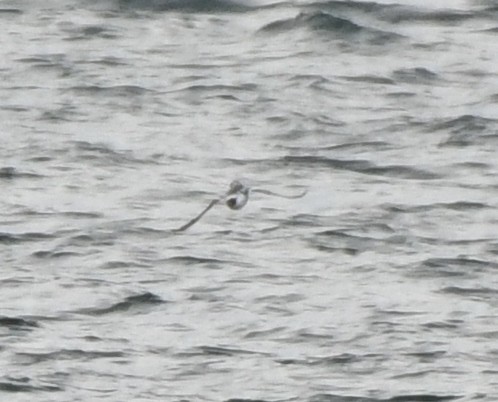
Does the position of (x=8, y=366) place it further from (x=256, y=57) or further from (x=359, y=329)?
(x=256, y=57)

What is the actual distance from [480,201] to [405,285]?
1812mm

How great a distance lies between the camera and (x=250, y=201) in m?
15.4

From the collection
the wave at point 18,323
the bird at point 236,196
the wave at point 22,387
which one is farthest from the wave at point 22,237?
the wave at point 22,387

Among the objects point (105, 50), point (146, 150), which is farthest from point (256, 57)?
point (146, 150)

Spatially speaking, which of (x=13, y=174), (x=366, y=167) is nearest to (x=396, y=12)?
(x=366, y=167)

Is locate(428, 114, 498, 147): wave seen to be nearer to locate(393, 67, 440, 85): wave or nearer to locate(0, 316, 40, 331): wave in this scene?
locate(393, 67, 440, 85): wave

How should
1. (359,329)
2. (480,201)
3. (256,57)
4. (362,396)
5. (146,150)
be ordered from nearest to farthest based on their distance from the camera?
(362,396)
(359,329)
(480,201)
(146,150)
(256,57)

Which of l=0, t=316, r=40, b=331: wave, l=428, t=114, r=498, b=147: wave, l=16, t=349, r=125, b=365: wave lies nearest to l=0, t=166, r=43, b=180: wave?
l=428, t=114, r=498, b=147: wave

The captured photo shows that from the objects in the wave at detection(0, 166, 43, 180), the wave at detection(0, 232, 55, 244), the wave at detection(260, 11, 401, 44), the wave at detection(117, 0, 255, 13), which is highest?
the wave at detection(117, 0, 255, 13)

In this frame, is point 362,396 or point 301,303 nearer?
→ point 362,396

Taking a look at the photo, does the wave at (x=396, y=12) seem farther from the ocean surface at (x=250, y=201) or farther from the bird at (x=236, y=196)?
the bird at (x=236, y=196)

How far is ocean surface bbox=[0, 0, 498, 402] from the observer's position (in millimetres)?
12336

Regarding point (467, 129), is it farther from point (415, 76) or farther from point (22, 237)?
point (22, 237)

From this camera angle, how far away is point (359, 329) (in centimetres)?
1289
